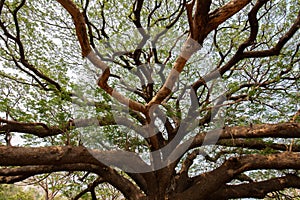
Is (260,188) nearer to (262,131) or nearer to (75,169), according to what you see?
(262,131)

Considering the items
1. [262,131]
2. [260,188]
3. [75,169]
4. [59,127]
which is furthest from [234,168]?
[59,127]

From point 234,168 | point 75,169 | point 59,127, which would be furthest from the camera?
point 75,169

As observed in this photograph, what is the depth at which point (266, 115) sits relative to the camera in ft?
17.0

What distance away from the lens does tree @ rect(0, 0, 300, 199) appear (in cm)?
392

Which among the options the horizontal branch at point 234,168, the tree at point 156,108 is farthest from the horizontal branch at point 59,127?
the horizontal branch at point 234,168

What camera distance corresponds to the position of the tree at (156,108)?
392cm

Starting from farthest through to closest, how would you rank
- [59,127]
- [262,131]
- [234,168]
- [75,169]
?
1. [75,169]
2. [234,168]
3. [59,127]
4. [262,131]

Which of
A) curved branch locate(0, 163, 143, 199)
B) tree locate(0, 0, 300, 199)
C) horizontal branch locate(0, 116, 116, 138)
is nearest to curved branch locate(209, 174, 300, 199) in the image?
tree locate(0, 0, 300, 199)

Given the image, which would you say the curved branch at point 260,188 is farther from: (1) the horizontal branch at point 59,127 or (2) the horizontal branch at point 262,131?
(1) the horizontal branch at point 59,127

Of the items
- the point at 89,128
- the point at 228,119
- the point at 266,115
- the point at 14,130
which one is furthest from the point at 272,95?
the point at 14,130

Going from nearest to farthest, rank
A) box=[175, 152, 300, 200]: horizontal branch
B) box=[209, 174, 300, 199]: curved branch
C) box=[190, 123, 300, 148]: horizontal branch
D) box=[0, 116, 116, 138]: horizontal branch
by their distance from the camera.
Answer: box=[190, 123, 300, 148]: horizontal branch < box=[175, 152, 300, 200]: horizontal branch < box=[0, 116, 116, 138]: horizontal branch < box=[209, 174, 300, 199]: curved branch

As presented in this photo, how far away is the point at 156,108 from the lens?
4305mm

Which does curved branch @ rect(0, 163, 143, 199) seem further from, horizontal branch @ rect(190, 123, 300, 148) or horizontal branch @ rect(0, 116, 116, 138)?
horizontal branch @ rect(190, 123, 300, 148)

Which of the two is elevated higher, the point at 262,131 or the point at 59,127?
the point at 59,127
